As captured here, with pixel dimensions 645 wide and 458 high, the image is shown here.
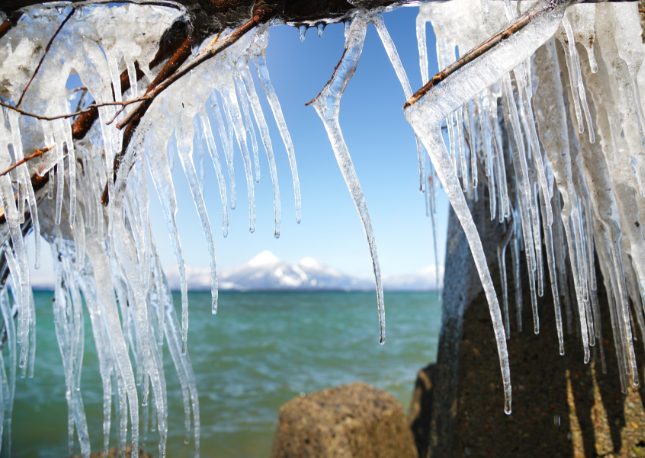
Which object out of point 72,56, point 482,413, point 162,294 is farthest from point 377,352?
point 72,56

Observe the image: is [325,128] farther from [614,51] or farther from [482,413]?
[482,413]

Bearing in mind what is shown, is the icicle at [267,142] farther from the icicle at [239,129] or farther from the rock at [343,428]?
the rock at [343,428]

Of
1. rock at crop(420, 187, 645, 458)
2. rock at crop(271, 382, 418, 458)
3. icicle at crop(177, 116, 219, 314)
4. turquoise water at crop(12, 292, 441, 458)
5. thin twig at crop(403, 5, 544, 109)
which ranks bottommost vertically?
turquoise water at crop(12, 292, 441, 458)

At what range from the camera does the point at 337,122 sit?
1.05 metres

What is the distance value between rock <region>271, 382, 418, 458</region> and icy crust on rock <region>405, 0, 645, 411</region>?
209 centimetres

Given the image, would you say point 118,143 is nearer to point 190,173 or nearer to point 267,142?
point 190,173

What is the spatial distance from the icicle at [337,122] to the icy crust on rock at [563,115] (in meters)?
→ 0.22

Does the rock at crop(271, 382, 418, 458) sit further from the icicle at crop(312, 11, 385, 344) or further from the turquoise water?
the icicle at crop(312, 11, 385, 344)

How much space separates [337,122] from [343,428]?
2749mm

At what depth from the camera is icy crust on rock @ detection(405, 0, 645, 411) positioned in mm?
982

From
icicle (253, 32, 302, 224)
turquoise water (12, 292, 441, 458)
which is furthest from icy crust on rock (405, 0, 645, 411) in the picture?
turquoise water (12, 292, 441, 458)

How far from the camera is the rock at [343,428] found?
9.31 ft

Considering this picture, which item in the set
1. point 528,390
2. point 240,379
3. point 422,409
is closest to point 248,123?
point 528,390

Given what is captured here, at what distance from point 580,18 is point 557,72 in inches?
7.4
